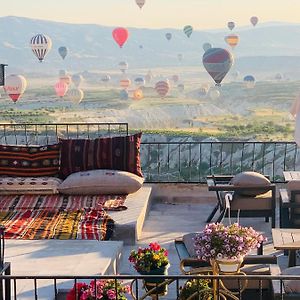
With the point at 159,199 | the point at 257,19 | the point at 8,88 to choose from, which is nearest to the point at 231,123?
the point at 257,19

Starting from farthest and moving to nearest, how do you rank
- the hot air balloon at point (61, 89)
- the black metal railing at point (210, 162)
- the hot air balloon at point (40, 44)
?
the hot air balloon at point (61, 89) < the hot air balloon at point (40, 44) < the black metal railing at point (210, 162)

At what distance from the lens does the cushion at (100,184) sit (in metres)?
7.65

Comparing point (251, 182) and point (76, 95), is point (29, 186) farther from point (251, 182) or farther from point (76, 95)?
point (76, 95)

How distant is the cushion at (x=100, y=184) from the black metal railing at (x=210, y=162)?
2.79 ft

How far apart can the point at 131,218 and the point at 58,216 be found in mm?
725

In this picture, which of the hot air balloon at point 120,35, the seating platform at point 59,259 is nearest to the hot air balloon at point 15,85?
the hot air balloon at point 120,35

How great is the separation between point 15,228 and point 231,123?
7866cm

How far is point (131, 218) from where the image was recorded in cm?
680

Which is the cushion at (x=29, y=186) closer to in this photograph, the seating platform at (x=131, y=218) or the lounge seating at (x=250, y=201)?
the seating platform at (x=131, y=218)

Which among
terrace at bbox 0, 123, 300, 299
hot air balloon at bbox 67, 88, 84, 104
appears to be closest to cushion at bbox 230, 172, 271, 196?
terrace at bbox 0, 123, 300, 299

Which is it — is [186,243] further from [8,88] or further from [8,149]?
[8,88]

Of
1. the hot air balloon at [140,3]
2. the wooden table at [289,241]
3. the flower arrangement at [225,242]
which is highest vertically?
the hot air balloon at [140,3]

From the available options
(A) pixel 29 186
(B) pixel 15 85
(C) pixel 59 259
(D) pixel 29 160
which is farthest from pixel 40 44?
(C) pixel 59 259

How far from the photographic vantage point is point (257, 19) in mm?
60500
